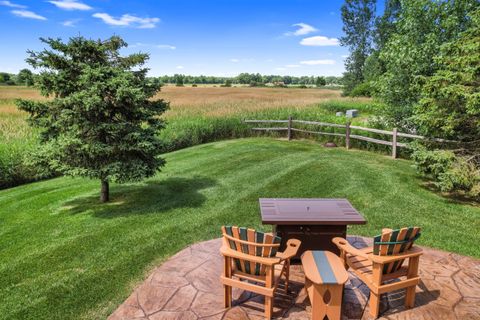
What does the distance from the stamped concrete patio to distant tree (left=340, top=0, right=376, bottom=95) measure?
144ft

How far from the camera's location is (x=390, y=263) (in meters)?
3.70

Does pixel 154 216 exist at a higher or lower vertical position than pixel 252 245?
lower

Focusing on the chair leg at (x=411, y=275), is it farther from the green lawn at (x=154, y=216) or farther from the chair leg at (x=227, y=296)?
the green lawn at (x=154, y=216)

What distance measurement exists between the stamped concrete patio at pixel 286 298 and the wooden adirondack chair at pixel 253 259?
348mm

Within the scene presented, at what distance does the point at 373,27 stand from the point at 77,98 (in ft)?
145

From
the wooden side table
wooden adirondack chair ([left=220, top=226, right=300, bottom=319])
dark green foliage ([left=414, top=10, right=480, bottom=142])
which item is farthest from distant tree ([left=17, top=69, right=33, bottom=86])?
dark green foliage ([left=414, top=10, right=480, bottom=142])

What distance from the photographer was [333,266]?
360 cm

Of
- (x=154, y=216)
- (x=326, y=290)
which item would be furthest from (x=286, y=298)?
(x=154, y=216)

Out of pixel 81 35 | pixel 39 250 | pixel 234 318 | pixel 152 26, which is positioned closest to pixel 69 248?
pixel 39 250

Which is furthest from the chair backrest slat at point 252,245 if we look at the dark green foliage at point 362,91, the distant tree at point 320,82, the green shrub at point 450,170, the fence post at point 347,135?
the distant tree at point 320,82

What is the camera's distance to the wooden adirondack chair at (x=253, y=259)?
3.52 metres

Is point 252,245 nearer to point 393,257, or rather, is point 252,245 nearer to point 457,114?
point 393,257

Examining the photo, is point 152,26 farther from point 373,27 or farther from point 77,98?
point 77,98

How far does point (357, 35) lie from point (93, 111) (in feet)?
144
